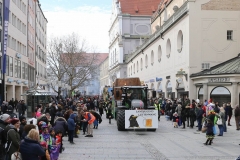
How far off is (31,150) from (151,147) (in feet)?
26.3

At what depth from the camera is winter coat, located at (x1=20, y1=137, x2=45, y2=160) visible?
6973mm

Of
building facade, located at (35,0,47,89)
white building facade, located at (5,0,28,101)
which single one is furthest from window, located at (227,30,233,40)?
building facade, located at (35,0,47,89)

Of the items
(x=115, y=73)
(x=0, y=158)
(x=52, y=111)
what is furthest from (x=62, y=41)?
(x=0, y=158)

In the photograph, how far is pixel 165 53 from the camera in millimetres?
42219

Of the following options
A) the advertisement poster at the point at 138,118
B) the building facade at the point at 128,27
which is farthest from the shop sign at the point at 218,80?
the building facade at the point at 128,27

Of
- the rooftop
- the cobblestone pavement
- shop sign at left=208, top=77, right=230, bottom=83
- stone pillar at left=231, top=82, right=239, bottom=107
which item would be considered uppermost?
the rooftop

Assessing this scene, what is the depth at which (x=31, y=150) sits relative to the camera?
696 centimetres

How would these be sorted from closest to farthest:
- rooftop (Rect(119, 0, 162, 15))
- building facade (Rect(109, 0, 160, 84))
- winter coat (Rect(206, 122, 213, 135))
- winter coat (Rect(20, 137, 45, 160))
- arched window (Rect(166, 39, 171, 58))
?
A: winter coat (Rect(20, 137, 45, 160))
winter coat (Rect(206, 122, 213, 135))
arched window (Rect(166, 39, 171, 58))
building facade (Rect(109, 0, 160, 84))
rooftop (Rect(119, 0, 162, 15))

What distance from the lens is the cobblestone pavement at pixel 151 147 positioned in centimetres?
1223

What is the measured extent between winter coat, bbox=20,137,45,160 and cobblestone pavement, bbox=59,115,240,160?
4968mm

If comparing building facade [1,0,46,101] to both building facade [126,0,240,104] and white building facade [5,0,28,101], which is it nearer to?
white building facade [5,0,28,101]

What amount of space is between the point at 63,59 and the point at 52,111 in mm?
33252

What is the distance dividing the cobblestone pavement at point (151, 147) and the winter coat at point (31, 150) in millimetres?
4968

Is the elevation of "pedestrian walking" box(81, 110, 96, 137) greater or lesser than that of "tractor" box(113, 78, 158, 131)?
lesser
